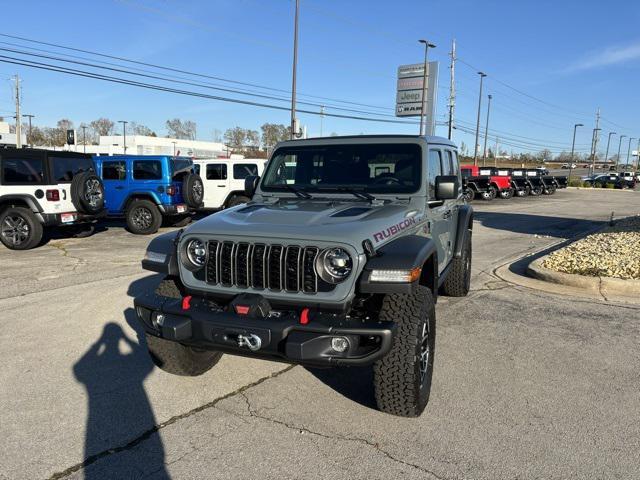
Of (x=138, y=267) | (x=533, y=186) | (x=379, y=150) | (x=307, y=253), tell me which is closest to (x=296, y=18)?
(x=533, y=186)

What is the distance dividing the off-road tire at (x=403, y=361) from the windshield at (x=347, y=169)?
1.41 metres

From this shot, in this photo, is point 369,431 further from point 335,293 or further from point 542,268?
point 542,268

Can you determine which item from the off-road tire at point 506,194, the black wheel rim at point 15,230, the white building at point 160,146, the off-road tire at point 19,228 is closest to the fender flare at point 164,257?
the off-road tire at point 19,228

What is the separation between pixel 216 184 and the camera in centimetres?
1391

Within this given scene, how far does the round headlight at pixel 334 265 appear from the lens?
3.07 meters

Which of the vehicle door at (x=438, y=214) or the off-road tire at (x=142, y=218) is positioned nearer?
the vehicle door at (x=438, y=214)

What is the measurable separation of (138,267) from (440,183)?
224 inches

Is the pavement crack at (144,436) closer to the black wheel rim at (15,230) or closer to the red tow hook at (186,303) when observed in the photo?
the red tow hook at (186,303)

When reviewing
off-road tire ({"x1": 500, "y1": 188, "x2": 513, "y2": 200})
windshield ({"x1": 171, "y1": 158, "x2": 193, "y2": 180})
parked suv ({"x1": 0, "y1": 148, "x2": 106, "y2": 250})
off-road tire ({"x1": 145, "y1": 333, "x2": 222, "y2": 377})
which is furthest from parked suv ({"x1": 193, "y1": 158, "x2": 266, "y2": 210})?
off-road tire ({"x1": 500, "y1": 188, "x2": 513, "y2": 200})

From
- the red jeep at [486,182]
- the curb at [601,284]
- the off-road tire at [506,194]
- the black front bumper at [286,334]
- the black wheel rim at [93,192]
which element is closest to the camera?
the black front bumper at [286,334]

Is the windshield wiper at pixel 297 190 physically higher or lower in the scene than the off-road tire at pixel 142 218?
higher

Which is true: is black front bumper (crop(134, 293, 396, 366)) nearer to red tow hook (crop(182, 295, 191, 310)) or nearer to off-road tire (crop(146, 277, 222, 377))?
red tow hook (crop(182, 295, 191, 310))

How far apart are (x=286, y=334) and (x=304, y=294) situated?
0.98 feet

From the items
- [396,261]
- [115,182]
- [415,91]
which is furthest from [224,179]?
[415,91]
